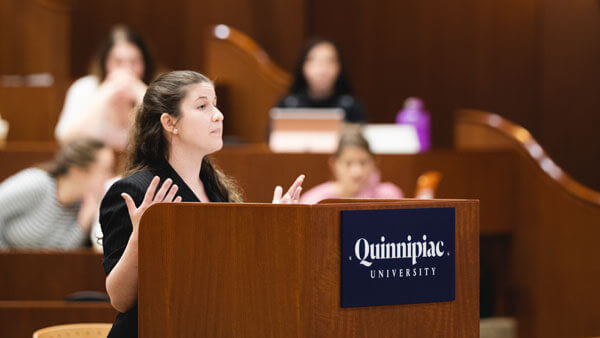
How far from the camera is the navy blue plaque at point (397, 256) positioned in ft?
5.49

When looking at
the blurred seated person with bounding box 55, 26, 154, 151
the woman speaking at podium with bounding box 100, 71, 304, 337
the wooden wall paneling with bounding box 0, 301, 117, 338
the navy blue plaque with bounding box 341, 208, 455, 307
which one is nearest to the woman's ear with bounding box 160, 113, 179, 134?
the woman speaking at podium with bounding box 100, 71, 304, 337

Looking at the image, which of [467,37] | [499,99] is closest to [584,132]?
[499,99]

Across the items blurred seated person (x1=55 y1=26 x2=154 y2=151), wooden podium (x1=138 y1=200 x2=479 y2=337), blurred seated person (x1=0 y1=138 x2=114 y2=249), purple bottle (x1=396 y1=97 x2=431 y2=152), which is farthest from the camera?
purple bottle (x1=396 y1=97 x2=431 y2=152)

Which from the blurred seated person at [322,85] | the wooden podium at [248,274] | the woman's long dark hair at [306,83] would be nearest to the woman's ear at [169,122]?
the wooden podium at [248,274]

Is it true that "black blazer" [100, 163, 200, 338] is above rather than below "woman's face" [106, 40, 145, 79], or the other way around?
below

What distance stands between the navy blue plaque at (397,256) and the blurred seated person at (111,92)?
2.77 m

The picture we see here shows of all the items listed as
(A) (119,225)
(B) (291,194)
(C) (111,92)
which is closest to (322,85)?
(C) (111,92)

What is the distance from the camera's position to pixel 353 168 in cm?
405

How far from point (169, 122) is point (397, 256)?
1.94 ft

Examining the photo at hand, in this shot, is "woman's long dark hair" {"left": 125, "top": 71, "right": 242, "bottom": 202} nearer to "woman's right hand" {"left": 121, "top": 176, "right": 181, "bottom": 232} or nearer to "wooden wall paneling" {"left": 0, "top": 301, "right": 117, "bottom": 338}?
"woman's right hand" {"left": 121, "top": 176, "right": 181, "bottom": 232}

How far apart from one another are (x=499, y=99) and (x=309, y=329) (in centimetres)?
513

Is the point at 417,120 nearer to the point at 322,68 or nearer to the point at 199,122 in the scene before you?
the point at 322,68

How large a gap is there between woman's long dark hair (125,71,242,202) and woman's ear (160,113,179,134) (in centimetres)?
1

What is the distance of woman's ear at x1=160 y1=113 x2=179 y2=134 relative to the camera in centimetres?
192
